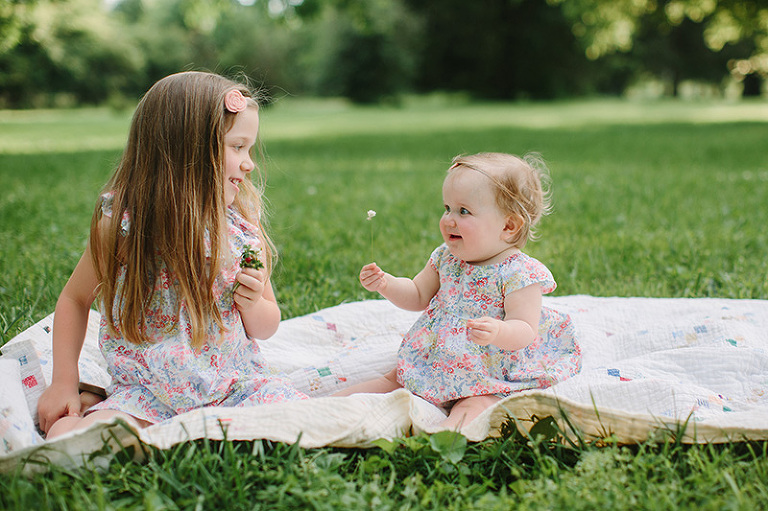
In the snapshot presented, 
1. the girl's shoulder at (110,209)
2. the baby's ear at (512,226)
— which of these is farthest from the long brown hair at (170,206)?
the baby's ear at (512,226)

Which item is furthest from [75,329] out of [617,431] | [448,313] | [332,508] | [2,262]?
[2,262]

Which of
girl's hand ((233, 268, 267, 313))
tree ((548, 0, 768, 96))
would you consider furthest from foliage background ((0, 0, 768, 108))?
girl's hand ((233, 268, 267, 313))

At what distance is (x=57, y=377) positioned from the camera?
2.08 metres

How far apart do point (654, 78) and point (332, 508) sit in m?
49.0

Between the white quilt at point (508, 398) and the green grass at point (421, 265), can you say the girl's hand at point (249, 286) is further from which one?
the green grass at point (421, 265)

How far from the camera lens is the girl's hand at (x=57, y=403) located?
80.7 inches

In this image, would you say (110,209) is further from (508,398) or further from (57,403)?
(508,398)

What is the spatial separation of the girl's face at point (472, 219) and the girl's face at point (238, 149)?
64 cm

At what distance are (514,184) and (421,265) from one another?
65.1 inches

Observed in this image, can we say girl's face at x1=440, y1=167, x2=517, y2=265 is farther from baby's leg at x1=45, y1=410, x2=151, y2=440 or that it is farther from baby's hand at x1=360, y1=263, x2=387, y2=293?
baby's leg at x1=45, y1=410, x2=151, y2=440

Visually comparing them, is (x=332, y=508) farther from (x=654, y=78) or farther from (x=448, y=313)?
(x=654, y=78)

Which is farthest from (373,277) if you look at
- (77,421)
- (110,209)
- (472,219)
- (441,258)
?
(77,421)

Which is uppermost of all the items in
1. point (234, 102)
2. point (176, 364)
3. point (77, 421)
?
point (234, 102)

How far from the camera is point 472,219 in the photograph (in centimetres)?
219
